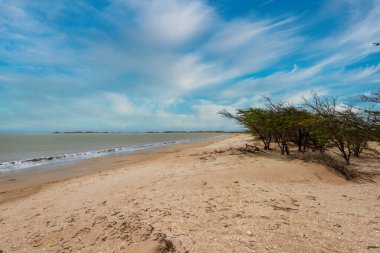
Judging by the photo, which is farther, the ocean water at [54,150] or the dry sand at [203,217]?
the ocean water at [54,150]

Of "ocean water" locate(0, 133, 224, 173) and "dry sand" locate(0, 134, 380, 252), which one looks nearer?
"dry sand" locate(0, 134, 380, 252)

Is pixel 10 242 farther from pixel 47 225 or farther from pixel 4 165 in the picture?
pixel 4 165

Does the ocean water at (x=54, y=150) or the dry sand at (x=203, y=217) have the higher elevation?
the ocean water at (x=54, y=150)

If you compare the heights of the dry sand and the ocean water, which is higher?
the ocean water

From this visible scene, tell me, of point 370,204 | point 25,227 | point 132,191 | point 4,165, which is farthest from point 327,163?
point 4,165

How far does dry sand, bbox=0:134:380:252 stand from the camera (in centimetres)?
350

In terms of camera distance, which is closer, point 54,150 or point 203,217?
point 203,217

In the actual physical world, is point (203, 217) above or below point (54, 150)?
below

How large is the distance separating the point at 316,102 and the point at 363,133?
215 cm

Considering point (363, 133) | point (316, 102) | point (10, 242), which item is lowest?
point (10, 242)

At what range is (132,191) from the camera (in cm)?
632

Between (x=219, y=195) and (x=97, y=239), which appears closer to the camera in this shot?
(x=97, y=239)

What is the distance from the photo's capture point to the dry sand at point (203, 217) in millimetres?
3502

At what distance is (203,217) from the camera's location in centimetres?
432
